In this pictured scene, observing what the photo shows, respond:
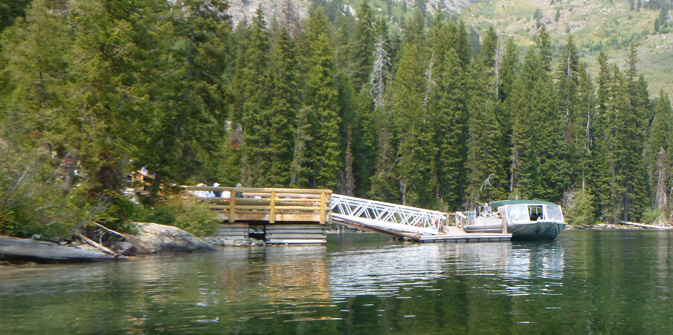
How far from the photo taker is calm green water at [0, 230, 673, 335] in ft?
39.2

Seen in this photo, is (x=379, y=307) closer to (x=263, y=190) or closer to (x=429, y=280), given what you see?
(x=429, y=280)

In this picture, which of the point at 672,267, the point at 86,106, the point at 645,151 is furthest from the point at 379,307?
the point at 645,151

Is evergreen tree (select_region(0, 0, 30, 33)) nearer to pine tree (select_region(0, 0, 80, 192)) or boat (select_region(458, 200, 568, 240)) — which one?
pine tree (select_region(0, 0, 80, 192))

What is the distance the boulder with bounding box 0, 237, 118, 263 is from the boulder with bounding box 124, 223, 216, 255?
3000 mm

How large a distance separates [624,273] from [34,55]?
1026 inches

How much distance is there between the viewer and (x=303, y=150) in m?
60.6

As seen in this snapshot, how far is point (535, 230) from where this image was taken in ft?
138

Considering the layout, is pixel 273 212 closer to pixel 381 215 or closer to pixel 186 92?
pixel 186 92

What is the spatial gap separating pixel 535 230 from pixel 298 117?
26209 millimetres

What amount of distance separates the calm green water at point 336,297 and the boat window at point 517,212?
17990 millimetres

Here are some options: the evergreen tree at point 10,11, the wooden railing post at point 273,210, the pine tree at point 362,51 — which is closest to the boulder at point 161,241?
the wooden railing post at point 273,210

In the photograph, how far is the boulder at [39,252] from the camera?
20484 millimetres

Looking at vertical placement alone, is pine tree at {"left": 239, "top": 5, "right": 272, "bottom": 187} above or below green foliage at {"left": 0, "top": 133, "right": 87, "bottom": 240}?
above

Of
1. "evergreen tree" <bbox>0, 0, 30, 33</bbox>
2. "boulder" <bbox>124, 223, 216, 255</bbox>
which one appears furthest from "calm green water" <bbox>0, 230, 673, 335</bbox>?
"evergreen tree" <bbox>0, 0, 30, 33</bbox>
